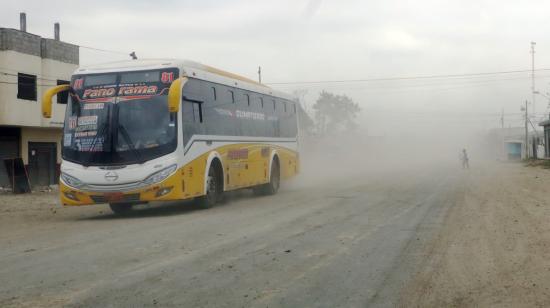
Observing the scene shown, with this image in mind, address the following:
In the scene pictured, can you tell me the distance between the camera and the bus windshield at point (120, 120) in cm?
1302

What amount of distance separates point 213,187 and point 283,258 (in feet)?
24.5

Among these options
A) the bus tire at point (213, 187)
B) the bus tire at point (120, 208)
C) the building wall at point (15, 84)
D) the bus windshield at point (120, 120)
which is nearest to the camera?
the bus windshield at point (120, 120)

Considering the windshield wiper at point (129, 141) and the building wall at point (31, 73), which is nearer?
the windshield wiper at point (129, 141)

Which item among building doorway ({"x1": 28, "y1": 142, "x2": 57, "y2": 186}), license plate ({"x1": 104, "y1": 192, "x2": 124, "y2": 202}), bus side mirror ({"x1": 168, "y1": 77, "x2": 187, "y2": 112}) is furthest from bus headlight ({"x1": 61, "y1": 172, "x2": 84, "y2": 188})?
building doorway ({"x1": 28, "y1": 142, "x2": 57, "y2": 186})

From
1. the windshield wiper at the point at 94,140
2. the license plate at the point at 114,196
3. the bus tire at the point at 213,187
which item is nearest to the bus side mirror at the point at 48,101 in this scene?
the windshield wiper at the point at 94,140

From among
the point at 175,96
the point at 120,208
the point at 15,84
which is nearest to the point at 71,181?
the point at 120,208

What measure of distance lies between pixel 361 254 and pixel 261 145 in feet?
34.7

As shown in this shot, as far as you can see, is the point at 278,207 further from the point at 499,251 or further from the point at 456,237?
the point at 499,251

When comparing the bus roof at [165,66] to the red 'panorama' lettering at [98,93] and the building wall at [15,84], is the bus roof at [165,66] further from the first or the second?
the building wall at [15,84]

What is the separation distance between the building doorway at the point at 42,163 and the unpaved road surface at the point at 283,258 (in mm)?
18594

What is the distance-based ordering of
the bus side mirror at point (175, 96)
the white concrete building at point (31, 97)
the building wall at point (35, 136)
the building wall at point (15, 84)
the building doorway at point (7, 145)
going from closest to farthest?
the bus side mirror at point (175, 96) → the building wall at point (15, 84) → the white concrete building at point (31, 97) → the building doorway at point (7, 145) → the building wall at point (35, 136)

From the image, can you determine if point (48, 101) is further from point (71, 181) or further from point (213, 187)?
point (213, 187)

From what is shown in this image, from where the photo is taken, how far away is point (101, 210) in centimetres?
1641

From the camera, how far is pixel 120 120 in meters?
13.1
